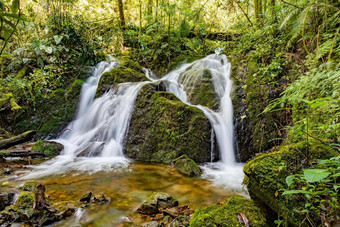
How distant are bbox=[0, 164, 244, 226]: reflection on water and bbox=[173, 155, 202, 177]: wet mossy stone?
0.14m

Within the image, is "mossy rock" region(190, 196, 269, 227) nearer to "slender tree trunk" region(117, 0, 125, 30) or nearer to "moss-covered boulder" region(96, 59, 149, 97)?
"moss-covered boulder" region(96, 59, 149, 97)

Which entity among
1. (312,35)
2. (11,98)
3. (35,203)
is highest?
(312,35)

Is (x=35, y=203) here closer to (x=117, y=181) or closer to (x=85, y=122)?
(x=117, y=181)

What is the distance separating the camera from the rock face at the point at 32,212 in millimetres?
2119

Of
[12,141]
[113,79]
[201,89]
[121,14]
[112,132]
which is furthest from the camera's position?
[121,14]

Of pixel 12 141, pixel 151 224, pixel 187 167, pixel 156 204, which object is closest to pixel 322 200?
pixel 151 224

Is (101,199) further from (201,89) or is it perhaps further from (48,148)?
(201,89)

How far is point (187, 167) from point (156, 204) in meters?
1.72

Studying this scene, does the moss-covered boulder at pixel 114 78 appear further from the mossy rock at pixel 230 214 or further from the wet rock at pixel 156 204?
the mossy rock at pixel 230 214

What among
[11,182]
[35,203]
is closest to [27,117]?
[11,182]

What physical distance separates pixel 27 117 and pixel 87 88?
220cm

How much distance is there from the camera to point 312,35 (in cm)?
463

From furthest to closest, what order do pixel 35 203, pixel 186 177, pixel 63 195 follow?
pixel 186 177
pixel 63 195
pixel 35 203

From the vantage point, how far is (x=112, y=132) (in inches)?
225
